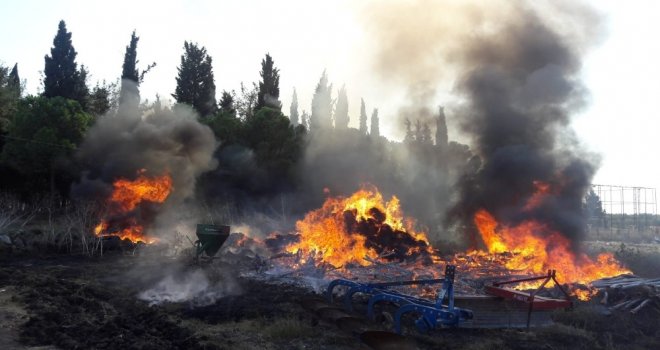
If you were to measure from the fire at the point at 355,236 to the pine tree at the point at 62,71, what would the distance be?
2483cm

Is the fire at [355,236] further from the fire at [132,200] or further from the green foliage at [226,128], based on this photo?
the green foliage at [226,128]

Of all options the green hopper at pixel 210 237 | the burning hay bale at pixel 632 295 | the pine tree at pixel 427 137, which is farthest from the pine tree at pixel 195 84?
the burning hay bale at pixel 632 295

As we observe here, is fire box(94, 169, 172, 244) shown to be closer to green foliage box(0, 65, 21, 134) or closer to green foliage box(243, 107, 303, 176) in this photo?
green foliage box(243, 107, 303, 176)

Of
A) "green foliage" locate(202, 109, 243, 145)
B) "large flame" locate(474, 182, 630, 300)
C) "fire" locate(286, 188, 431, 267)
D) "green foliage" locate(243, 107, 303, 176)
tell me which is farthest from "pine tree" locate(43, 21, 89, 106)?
"large flame" locate(474, 182, 630, 300)

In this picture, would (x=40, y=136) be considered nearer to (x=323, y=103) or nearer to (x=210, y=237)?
(x=210, y=237)

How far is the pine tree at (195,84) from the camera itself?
44625 millimetres

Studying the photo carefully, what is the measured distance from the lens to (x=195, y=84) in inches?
1768

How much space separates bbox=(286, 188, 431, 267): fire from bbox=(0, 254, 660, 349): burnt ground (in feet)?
16.5

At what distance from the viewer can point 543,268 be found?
59.5 feet

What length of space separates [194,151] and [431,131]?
595 inches

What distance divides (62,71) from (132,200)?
58.3ft

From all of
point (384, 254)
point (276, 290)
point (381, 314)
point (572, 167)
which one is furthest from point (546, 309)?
point (572, 167)

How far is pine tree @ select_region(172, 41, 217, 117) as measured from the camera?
4462cm

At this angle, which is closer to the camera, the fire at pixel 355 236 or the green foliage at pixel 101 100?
the fire at pixel 355 236
